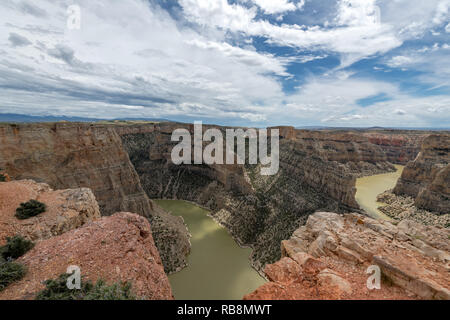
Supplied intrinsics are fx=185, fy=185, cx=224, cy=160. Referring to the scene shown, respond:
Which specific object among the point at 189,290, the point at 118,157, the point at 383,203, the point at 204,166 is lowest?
the point at 189,290

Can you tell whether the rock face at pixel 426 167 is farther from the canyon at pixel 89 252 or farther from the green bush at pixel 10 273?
the green bush at pixel 10 273

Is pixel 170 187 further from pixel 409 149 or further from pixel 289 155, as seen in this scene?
pixel 409 149

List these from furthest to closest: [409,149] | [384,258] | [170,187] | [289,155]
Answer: [409,149] < [170,187] < [289,155] < [384,258]

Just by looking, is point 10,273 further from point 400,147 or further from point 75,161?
point 400,147

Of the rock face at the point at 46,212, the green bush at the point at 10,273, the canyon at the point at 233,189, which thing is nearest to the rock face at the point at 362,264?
the canyon at the point at 233,189

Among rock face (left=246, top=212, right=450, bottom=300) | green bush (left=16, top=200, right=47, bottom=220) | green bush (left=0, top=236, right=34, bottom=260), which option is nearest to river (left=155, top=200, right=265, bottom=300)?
rock face (left=246, top=212, right=450, bottom=300)

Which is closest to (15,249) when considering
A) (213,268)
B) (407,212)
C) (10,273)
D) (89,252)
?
(10,273)
